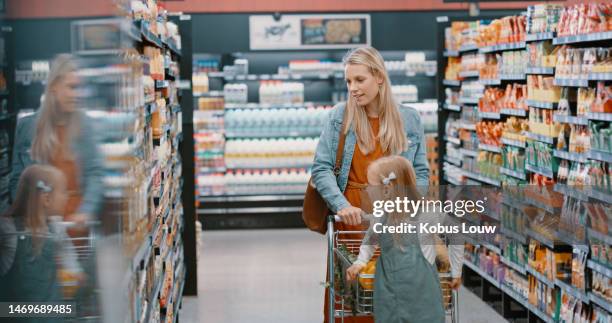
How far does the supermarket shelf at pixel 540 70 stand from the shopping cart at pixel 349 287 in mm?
2707

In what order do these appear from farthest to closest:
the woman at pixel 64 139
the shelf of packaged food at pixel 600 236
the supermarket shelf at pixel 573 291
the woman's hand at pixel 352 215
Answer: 1. the supermarket shelf at pixel 573 291
2. the shelf of packaged food at pixel 600 236
3. the woman's hand at pixel 352 215
4. the woman at pixel 64 139

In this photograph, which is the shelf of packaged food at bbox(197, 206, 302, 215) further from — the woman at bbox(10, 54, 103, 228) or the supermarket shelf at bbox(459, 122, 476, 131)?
the woman at bbox(10, 54, 103, 228)

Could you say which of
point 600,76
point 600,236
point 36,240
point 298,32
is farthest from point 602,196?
point 298,32

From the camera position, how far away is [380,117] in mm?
4555

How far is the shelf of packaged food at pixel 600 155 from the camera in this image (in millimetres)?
5296

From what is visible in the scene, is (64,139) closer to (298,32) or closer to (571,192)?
(571,192)

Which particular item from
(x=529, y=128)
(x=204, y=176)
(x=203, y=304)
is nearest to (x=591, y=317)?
(x=529, y=128)

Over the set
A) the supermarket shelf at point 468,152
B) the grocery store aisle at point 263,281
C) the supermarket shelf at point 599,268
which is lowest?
the grocery store aisle at point 263,281

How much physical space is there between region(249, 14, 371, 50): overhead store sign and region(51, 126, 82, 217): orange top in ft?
33.7

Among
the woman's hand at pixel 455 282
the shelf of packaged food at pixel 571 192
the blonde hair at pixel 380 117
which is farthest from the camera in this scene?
the shelf of packaged food at pixel 571 192

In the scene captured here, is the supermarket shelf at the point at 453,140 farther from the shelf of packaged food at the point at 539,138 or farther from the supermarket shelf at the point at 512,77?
the shelf of packaged food at the point at 539,138

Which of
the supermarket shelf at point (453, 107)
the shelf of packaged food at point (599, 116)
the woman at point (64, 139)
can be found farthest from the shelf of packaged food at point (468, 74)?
the woman at point (64, 139)

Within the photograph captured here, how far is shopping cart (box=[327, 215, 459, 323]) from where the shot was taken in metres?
3.82

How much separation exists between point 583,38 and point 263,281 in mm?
4152
